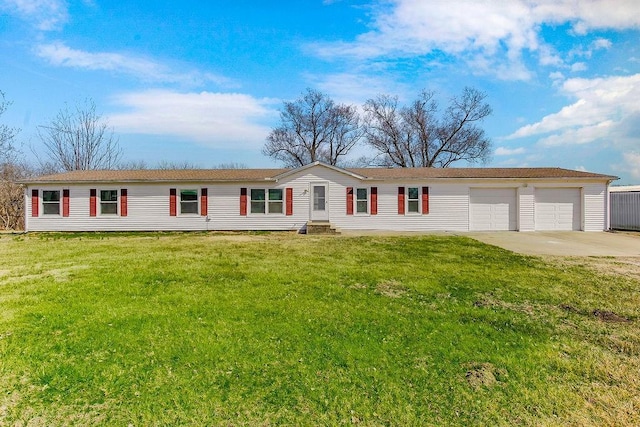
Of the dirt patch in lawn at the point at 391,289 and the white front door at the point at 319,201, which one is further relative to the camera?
the white front door at the point at 319,201

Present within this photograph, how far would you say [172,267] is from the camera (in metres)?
8.47

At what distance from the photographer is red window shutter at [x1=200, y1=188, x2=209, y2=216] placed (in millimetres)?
18953

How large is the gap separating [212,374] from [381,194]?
1613 centimetres

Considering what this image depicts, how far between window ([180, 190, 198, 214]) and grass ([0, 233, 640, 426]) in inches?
446

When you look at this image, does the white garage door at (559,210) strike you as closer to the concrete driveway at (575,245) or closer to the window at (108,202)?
the concrete driveway at (575,245)

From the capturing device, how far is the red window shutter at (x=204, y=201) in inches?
746

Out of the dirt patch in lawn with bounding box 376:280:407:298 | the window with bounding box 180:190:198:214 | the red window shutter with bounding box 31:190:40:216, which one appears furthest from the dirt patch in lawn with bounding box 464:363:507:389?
the red window shutter with bounding box 31:190:40:216

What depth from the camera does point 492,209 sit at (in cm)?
1908

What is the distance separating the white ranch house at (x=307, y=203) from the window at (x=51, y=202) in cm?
5

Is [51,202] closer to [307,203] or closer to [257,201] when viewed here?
[257,201]

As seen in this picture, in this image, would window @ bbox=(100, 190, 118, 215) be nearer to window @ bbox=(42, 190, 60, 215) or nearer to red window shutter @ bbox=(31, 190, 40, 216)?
window @ bbox=(42, 190, 60, 215)

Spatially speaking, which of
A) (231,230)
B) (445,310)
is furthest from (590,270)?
(231,230)

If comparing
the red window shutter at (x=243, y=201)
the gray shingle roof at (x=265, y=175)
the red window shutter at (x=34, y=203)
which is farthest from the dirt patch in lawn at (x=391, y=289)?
the red window shutter at (x=34, y=203)

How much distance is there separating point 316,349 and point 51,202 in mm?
20204
